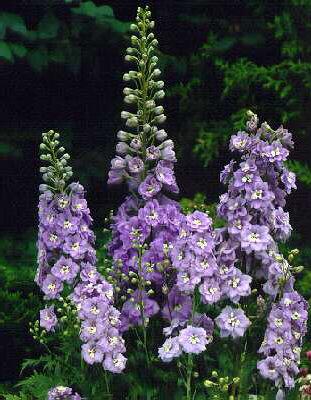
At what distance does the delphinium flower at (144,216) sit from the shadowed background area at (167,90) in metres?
2.42

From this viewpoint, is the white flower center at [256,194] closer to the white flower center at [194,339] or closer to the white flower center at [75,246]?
the white flower center at [194,339]

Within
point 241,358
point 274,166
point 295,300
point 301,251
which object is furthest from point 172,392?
point 301,251

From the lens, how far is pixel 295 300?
3.35 m

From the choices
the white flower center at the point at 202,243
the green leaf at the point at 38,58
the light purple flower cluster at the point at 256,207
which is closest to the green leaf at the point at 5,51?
the green leaf at the point at 38,58

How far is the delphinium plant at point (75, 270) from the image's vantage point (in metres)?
3.32

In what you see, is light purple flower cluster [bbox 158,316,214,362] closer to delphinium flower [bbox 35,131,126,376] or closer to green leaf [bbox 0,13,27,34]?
delphinium flower [bbox 35,131,126,376]

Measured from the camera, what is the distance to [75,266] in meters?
3.54

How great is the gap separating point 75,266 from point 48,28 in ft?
8.98

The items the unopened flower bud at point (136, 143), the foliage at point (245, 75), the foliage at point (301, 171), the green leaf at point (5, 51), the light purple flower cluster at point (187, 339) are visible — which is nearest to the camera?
the light purple flower cluster at point (187, 339)

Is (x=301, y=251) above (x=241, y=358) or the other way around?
the other way around

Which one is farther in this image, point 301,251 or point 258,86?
point 258,86

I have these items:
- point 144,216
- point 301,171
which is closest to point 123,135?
point 144,216

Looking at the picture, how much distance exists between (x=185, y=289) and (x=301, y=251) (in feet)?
10.4

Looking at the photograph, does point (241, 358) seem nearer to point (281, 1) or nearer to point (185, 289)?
point (185, 289)
